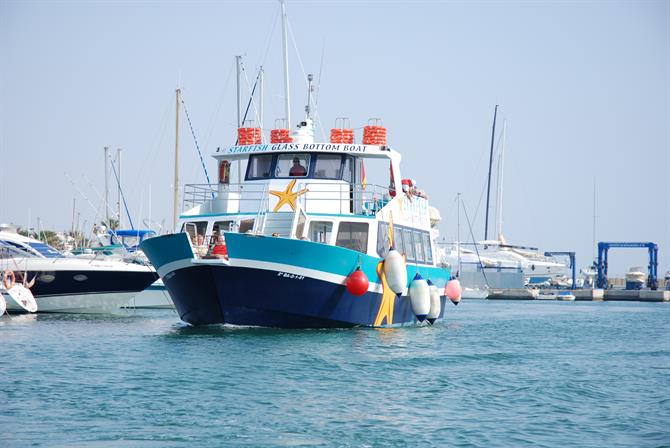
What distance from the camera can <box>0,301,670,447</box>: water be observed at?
14570 millimetres

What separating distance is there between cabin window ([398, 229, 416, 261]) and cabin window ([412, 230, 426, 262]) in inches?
14.3

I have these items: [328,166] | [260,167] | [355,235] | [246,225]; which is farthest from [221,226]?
[355,235]

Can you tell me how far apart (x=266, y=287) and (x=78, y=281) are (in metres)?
15.9

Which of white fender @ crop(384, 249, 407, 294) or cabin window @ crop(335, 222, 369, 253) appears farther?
cabin window @ crop(335, 222, 369, 253)

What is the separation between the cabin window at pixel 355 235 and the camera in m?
28.8

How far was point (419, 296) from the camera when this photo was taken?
102ft

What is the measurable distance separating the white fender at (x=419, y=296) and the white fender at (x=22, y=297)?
15.1m

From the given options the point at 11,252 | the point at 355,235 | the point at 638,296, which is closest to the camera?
the point at 355,235

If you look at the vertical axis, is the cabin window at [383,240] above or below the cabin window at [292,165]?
below

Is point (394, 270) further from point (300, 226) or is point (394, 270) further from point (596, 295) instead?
point (596, 295)

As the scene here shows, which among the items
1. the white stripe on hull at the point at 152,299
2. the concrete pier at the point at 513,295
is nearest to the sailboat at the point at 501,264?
the concrete pier at the point at 513,295

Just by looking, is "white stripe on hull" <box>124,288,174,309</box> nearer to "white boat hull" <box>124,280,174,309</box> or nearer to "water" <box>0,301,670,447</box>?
"white boat hull" <box>124,280,174,309</box>

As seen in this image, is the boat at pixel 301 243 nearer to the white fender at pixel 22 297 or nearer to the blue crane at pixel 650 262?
the white fender at pixel 22 297

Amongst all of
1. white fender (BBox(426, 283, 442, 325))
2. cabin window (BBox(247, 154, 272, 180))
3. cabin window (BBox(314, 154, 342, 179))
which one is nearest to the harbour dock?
white fender (BBox(426, 283, 442, 325))
